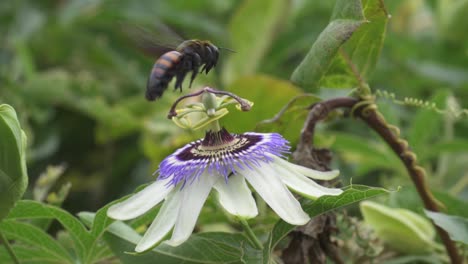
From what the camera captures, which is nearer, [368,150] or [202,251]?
[202,251]

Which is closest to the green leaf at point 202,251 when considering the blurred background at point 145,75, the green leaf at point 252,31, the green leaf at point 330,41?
the green leaf at point 330,41

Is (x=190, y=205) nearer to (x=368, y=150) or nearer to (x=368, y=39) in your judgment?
(x=368, y=39)

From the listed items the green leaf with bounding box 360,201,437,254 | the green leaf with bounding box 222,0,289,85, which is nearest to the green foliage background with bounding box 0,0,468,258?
the green leaf with bounding box 222,0,289,85

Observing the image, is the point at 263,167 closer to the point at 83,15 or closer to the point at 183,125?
the point at 183,125

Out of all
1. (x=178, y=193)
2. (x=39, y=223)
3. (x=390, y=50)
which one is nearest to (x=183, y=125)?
(x=178, y=193)

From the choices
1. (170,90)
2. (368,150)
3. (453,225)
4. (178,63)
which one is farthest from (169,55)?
(170,90)

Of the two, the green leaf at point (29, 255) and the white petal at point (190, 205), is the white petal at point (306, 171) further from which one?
the green leaf at point (29, 255)
